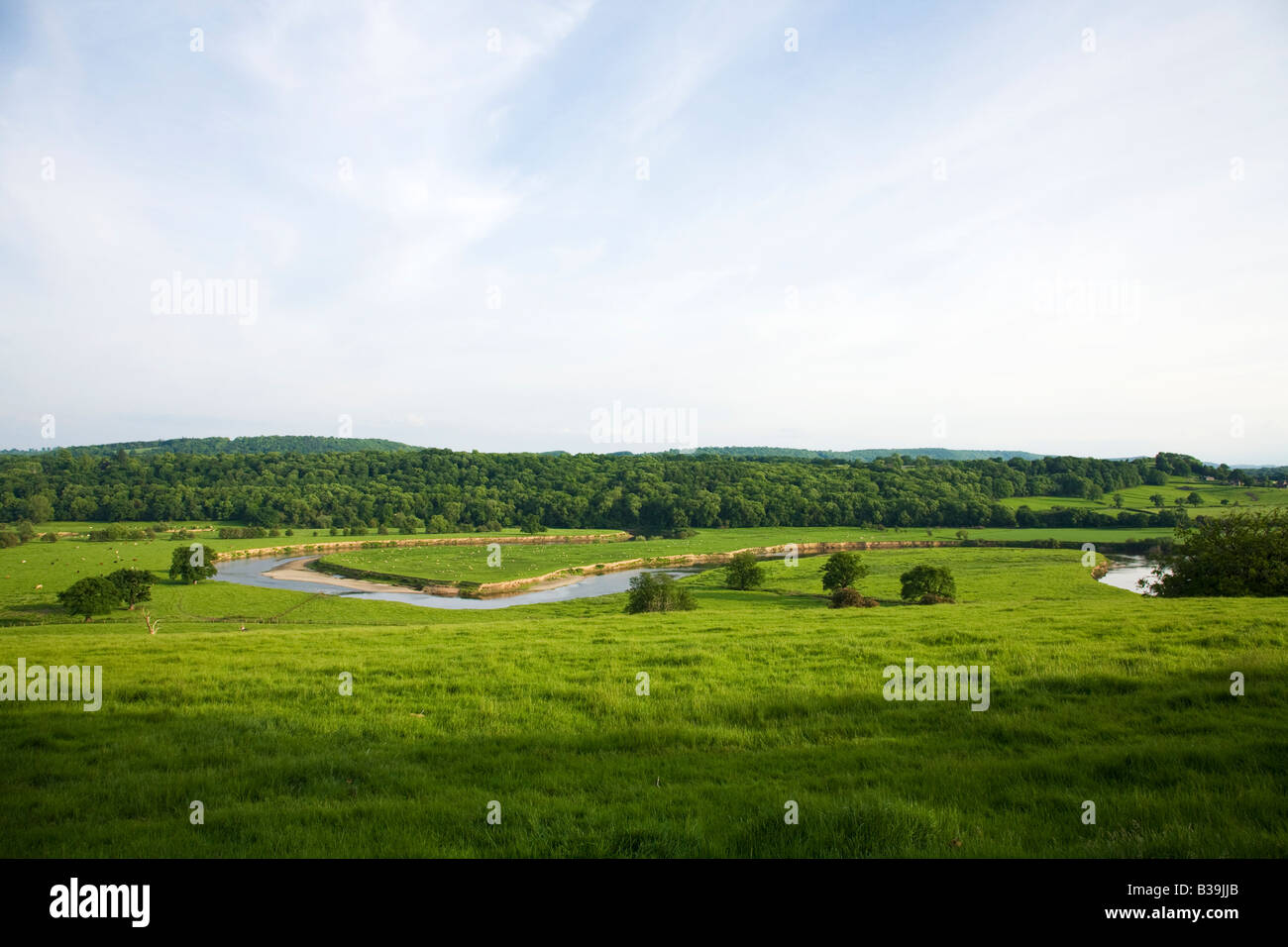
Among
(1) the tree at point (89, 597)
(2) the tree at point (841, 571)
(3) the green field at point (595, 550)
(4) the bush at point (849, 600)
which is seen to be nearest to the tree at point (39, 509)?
(3) the green field at point (595, 550)

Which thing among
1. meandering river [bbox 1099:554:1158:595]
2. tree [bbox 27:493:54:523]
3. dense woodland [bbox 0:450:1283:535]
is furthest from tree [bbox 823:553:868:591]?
tree [bbox 27:493:54:523]

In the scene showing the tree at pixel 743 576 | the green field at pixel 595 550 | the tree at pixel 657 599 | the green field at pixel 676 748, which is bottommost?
the green field at pixel 595 550

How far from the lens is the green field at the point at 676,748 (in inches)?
195

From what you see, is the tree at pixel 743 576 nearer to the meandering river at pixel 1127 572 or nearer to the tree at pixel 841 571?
the tree at pixel 841 571

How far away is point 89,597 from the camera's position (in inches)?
1829

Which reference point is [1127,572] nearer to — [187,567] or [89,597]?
[89,597]

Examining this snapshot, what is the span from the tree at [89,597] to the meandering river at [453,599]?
60.6 feet

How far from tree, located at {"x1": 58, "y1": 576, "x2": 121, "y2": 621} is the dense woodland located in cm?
9176

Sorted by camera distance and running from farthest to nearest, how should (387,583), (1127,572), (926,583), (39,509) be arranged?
(39,509)
(387,583)
(1127,572)
(926,583)

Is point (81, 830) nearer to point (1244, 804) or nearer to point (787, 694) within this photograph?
point (787, 694)

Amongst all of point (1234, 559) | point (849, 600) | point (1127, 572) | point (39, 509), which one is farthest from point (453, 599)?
point (39, 509)

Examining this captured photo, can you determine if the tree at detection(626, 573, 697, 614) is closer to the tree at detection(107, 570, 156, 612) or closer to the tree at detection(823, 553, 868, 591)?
the tree at detection(823, 553, 868, 591)

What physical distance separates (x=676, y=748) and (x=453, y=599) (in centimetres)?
6347

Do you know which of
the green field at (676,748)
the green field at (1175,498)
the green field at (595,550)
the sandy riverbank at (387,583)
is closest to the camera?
the green field at (676,748)
